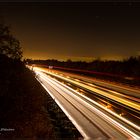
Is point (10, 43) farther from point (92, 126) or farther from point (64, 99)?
point (92, 126)

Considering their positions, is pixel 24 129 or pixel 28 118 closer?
pixel 24 129

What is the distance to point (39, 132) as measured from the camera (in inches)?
569

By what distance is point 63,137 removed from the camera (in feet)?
49.1

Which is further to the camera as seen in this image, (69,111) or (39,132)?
(69,111)

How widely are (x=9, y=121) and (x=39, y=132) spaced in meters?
1.42

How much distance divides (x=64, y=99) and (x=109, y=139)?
1394 cm

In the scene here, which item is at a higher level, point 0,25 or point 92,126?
point 0,25

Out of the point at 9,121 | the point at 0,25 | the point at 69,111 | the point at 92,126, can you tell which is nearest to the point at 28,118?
the point at 9,121

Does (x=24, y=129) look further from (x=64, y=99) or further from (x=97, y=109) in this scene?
(x=64, y=99)

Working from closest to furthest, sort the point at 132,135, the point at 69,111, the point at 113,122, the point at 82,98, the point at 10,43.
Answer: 1. the point at 132,135
2. the point at 113,122
3. the point at 69,111
4. the point at 10,43
5. the point at 82,98

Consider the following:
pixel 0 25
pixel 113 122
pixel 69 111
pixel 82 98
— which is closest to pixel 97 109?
pixel 69 111

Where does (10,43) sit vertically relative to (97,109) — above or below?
above

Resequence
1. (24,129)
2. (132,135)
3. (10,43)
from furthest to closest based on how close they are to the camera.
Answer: (10,43), (132,135), (24,129)

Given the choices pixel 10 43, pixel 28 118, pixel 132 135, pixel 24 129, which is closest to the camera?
pixel 24 129
